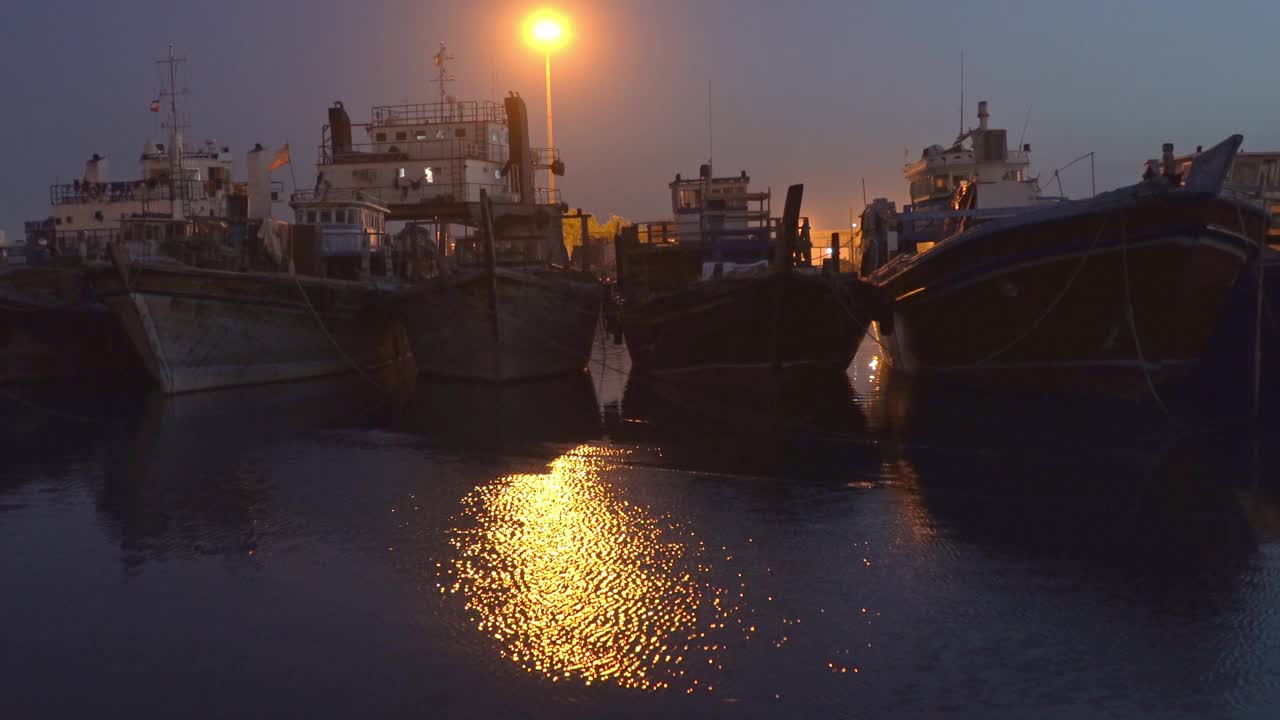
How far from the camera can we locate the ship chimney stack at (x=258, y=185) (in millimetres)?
25656

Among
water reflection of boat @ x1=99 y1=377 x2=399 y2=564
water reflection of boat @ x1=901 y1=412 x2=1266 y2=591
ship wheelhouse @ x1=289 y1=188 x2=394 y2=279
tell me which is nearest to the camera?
water reflection of boat @ x1=901 y1=412 x2=1266 y2=591

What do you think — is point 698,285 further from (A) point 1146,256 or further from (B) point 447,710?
(B) point 447,710

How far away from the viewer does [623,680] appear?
5566mm

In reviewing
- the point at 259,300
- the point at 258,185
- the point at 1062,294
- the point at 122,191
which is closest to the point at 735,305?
the point at 1062,294

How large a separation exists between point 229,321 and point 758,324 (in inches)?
401

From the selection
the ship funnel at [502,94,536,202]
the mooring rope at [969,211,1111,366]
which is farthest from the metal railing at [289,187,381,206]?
the mooring rope at [969,211,1111,366]

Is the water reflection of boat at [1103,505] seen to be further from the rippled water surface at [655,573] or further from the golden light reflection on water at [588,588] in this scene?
the golden light reflection on water at [588,588]

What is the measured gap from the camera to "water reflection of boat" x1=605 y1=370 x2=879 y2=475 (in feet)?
39.5

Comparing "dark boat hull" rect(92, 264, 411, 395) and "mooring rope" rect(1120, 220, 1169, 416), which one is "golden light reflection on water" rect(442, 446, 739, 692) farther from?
"dark boat hull" rect(92, 264, 411, 395)

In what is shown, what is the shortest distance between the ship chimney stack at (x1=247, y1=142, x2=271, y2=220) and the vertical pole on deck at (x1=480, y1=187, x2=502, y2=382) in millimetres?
8453

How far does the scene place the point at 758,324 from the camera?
18938mm

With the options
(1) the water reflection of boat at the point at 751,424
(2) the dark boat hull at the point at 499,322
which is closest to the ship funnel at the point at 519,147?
(2) the dark boat hull at the point at 499,322

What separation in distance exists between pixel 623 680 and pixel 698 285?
46.8 ft

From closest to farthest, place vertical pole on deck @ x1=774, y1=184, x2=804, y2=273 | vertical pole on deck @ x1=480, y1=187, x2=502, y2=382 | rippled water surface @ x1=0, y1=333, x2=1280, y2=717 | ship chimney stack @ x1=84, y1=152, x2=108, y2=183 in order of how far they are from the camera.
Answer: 1. rippled water surface @ x1=0, y1=333, x2=1280, y2=717
2. vertical pole on deck @ x1=774, y1=184, x2=804, y2=273
3. vertical pole on deck @ x1=480, y1=187, x2=502, y2=382
4. ship chimney stack @ x1=84, y1=152, x2=108, y2=183
